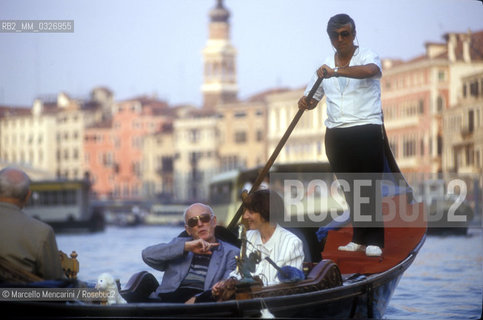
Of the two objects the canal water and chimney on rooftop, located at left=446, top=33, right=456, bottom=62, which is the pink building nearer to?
chimney on rooftop, located at left=446, top=33, right=456, bottom=62

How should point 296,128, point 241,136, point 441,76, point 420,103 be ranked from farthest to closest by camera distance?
point 241,136 → point 296,128 → point 420,103 → point 441,76

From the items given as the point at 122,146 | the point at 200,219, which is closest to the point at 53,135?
the point at 122,146

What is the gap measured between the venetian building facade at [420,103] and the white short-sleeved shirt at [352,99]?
21.3 m

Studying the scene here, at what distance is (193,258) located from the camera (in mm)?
3467

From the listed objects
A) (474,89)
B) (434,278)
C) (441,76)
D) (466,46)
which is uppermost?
(466,46)

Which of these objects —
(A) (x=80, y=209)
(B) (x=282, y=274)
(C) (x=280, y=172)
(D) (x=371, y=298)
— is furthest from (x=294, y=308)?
(A) (x=80, y=209)

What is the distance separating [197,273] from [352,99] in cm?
83

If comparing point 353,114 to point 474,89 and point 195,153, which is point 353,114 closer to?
point 474,89

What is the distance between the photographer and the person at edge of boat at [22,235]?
2961mm

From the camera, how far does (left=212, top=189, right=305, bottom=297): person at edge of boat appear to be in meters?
3.29

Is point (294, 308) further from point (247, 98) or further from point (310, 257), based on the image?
point (247, 98)

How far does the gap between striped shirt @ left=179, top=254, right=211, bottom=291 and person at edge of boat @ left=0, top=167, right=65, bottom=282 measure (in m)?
0.52

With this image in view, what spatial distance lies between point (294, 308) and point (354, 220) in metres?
0.71

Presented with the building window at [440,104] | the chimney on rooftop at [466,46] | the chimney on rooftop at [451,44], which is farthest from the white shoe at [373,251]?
the building window at [440,104]
